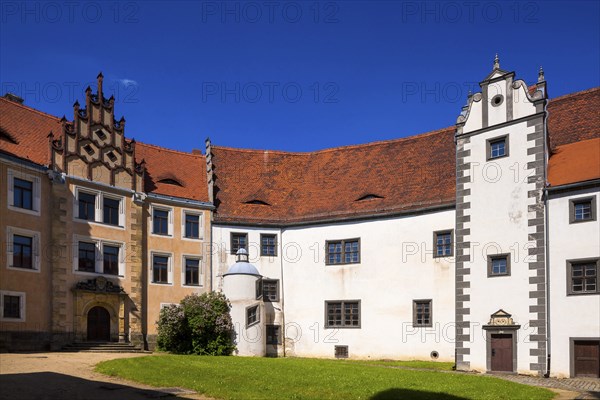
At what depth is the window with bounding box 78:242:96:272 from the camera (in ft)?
108

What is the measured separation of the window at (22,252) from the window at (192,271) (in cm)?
940

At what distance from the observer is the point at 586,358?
25.4m

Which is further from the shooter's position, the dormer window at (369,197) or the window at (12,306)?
the dormer window at (369,197)

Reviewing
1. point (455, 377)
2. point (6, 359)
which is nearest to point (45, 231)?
point (6, 359)

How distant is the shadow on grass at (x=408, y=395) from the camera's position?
17.5m

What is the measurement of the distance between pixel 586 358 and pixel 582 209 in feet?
19.4

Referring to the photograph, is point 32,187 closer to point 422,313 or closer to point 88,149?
point 88,149

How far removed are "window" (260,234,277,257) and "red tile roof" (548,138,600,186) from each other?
1665 cm

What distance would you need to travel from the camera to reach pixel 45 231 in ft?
103

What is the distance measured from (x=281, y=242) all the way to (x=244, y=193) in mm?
4108

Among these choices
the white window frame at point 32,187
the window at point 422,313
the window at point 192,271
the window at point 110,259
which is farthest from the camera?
the window at point 192,271

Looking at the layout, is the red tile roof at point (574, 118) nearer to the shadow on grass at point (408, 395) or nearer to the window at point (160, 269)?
the shadow on grass at point (408, 395)

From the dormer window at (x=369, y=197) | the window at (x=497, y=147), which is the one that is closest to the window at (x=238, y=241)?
the dormer window at (x=369, y=197)

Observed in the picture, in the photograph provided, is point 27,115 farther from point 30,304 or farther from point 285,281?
point 285,281
